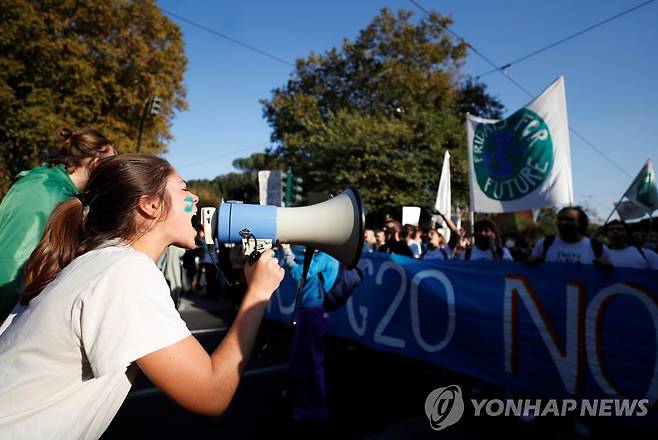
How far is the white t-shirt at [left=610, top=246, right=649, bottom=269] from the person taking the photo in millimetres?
3709

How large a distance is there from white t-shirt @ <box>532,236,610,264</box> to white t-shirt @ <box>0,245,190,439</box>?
10.9ft

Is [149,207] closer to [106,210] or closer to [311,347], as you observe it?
[106,210]

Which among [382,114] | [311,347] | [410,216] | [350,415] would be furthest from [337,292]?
[382,114]

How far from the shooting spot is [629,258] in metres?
3.77

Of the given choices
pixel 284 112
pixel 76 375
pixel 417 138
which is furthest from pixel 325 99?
pixel 76 375

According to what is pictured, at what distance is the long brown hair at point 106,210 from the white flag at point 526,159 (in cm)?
458

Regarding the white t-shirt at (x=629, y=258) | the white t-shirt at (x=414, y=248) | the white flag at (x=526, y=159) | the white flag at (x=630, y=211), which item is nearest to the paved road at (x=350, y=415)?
the white t-shirt at (x=629, y=258)

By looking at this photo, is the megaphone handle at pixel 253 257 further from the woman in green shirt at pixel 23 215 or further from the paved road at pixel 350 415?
the paved road at pixel 350 415

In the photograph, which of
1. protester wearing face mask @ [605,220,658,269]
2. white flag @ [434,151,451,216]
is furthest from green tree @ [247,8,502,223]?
protester wearing face mask @ [605,220,658,269]

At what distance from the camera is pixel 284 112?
70.0 feet

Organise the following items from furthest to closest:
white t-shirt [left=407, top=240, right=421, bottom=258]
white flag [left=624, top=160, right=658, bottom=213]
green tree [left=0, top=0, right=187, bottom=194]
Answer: green tree [left=0, top=0, right=187, bottom=194]
white flag [left=624, top=160, right=658, bottom=213]
white t-shirt [left=407, top=240, right=421, bottom=258]

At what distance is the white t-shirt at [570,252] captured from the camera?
3.42m

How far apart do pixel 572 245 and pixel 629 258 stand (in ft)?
2.30

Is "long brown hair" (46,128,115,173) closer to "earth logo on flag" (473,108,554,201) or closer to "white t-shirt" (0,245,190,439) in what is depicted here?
"white t-shirt" (0,245,190,439)
